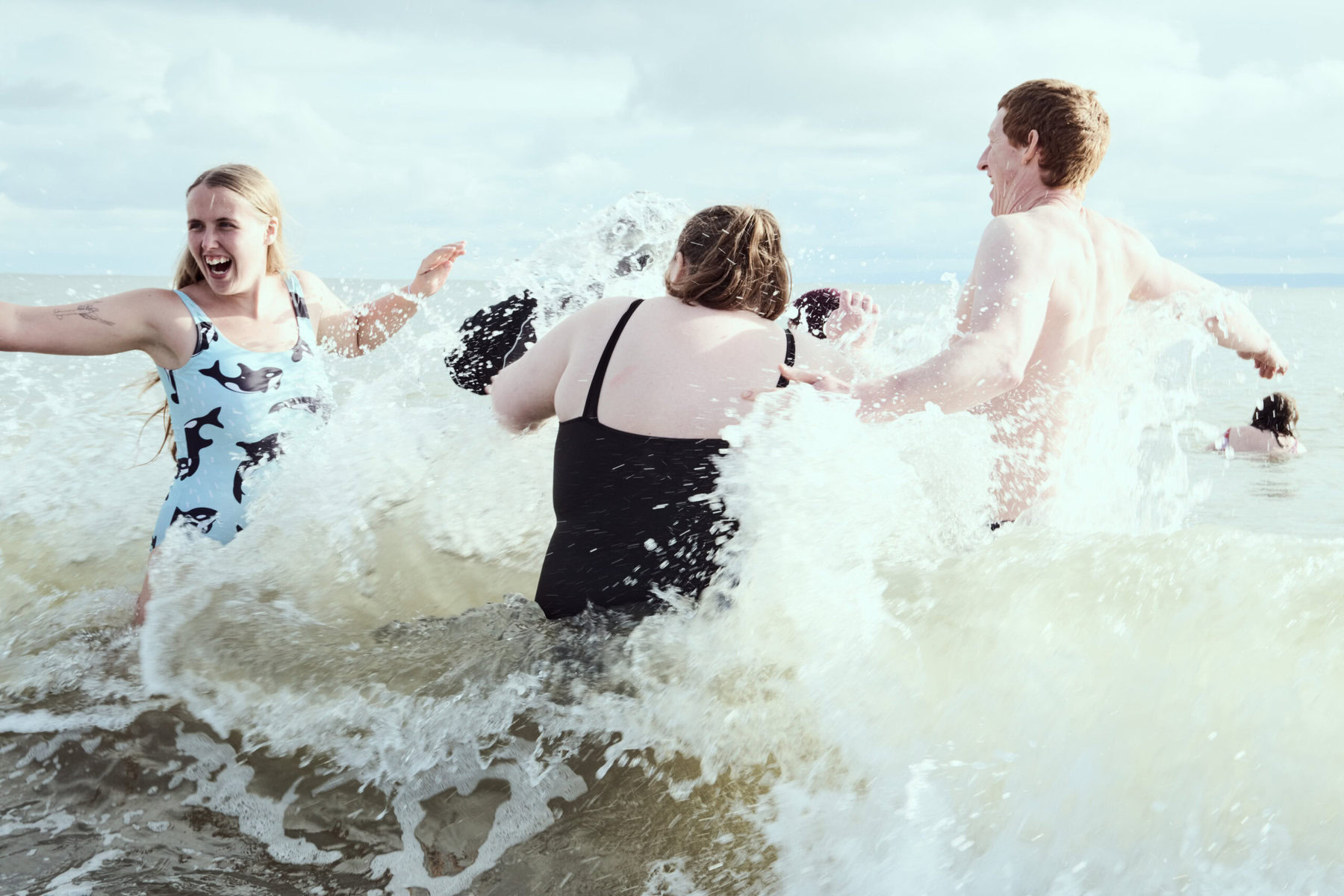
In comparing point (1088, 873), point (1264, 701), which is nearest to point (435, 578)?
point (1088, 873)

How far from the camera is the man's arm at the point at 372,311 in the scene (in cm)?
Result: 379

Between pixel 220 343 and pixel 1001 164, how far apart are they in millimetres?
2626

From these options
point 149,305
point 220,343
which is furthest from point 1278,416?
point 149,305

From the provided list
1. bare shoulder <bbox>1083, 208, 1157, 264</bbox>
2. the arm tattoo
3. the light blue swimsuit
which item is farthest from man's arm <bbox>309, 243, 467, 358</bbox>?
bare shoulder <bbox>1083, 208, 1157, 264</bbox>

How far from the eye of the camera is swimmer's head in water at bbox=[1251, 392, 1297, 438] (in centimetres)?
939

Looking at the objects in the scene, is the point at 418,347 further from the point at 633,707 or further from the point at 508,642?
the point at 633,707

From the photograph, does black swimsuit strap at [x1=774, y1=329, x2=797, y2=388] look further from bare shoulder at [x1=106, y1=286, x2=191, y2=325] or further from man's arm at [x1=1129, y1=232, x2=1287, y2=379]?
bare shoulder at [x1=106, y1=286, x2=191, y2=325]

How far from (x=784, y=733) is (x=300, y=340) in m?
2.19

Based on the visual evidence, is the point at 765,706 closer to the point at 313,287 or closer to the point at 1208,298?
the point at 1208,298

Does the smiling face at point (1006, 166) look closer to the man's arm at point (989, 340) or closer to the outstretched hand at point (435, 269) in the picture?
the man's arm at point (989, 340)

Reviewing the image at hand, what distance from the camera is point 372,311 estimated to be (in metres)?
3.84

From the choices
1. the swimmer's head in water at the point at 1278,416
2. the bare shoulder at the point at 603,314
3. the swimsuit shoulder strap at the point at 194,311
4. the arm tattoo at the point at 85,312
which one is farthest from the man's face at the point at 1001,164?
the swimmer's head in water at the point at 1278,416

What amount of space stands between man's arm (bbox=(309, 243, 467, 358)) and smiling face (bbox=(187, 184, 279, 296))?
1.37ft

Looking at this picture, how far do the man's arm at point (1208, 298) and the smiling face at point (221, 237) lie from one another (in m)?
2.98
